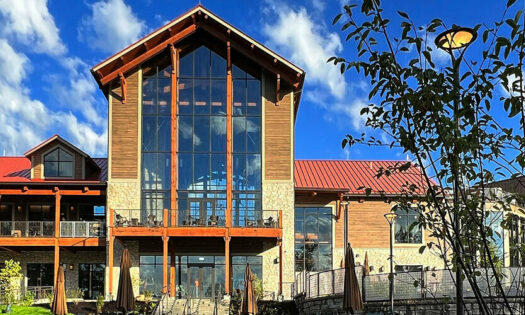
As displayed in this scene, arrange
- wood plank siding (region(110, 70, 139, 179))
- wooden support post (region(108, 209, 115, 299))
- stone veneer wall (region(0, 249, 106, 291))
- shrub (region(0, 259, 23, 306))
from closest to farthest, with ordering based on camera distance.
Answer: shrub (region(0, 259, 23, 306))
wooden support post (region(108, 209, 115, 299))
wood plank siding (region(110, 70, 139, 179))
stone veneer wall (region(0, 249, 106, 291))

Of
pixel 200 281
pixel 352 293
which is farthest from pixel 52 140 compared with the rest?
pixel 352 293

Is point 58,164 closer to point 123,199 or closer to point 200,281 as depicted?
point 123,199

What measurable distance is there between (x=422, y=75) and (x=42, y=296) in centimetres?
3095

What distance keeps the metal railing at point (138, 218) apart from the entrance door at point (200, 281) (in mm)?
3277

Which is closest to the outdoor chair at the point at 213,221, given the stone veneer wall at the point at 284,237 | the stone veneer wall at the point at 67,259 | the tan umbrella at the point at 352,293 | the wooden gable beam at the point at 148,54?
the stone veneer wall at the point at 284,237

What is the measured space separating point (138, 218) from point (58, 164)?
5.83 meters

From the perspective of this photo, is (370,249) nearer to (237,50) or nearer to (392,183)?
(392,183)

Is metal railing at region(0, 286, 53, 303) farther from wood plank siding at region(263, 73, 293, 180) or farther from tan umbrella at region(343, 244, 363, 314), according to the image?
tan umbrella at region(343, 244, 363, 314)

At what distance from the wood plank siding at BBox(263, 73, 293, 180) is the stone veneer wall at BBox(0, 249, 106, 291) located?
10.7 meters

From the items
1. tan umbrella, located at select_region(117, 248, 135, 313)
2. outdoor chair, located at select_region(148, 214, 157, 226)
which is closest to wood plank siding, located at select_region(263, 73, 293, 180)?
outdoor chair, located at select_region(148, 214, 157, 226)

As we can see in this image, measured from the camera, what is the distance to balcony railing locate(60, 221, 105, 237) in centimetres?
3102

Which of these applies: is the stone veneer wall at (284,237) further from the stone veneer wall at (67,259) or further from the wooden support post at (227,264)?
the stone veneer wall at (67,259)

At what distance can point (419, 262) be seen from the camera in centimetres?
3406

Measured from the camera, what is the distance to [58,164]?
32500 mm
